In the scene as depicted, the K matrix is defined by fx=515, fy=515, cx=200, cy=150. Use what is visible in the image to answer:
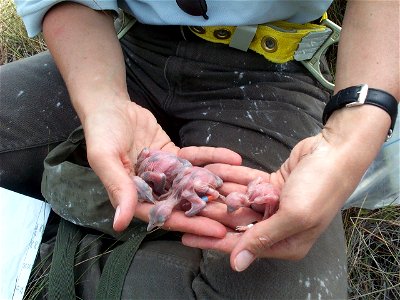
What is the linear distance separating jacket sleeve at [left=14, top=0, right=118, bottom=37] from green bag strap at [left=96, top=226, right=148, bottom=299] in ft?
2.23

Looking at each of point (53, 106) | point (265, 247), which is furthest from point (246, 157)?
point (53, 106)

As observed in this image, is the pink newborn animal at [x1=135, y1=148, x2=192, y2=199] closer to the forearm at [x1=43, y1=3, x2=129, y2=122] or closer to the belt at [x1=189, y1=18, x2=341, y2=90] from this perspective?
the forearm at [x1=43, y1=3, x2=129, y2=122]

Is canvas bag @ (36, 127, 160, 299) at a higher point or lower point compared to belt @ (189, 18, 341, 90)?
lower

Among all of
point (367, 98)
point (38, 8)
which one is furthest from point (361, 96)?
point (38, 8)

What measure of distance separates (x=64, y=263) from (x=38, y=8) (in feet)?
2.46

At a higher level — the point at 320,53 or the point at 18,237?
the point at 320,53

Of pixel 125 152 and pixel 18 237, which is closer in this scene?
pixel 125 152

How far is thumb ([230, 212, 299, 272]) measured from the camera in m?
1.05

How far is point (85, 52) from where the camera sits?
1503 mm

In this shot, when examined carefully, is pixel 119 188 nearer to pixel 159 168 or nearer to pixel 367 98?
pixel 159 168

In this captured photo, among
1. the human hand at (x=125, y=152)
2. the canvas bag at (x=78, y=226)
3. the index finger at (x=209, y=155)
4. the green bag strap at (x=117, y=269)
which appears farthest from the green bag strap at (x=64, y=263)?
the index finger at (x=209, y=155)

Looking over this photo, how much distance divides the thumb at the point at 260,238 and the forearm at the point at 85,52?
0.57m

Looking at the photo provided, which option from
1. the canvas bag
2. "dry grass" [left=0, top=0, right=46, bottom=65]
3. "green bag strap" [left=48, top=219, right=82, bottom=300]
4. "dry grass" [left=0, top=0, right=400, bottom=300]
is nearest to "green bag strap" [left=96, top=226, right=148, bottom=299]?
A: the canvas bag

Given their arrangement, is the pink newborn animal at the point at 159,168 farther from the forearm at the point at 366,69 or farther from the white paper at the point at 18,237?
the white paper at the point at 18,237
